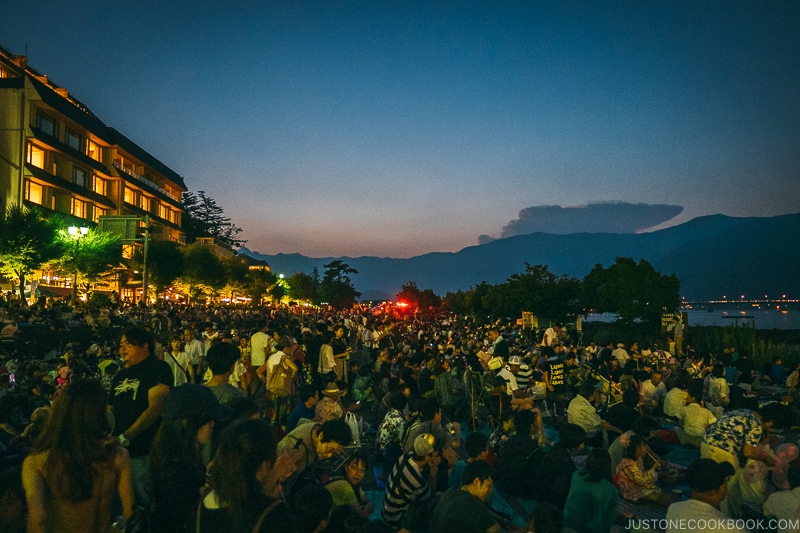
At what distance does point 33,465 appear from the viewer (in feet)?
8.91

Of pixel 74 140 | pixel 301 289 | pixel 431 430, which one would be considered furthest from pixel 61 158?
pixel 301 289

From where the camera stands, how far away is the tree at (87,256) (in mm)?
28094

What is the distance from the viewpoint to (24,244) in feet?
83.0

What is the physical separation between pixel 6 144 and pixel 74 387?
4002 cm

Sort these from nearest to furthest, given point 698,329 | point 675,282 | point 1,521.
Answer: point 1,521, point 698,329, point 675,282

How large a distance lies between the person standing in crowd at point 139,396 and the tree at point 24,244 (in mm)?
25521

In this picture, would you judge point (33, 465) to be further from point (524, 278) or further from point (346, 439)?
point (524, 278)

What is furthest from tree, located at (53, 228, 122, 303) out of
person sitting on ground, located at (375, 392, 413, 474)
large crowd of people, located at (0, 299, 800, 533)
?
person sitting on ground, located at (375, 392, 413, 474)

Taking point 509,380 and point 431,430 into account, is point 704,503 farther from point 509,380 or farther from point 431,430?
point 509,380

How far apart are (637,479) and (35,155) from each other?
4151 centimetres

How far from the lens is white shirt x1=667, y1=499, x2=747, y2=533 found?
3170 mm

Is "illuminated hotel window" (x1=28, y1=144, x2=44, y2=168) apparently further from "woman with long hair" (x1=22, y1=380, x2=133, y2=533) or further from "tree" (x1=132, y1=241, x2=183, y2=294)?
"woman with long hair" (x1=22, y1=380, x2=133, y2=533)

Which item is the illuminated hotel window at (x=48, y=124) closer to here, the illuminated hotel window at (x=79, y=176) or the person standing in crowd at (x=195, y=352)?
the illuminated hotel window at (x=79, y=176)

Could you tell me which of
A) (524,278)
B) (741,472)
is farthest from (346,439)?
(524,278)
